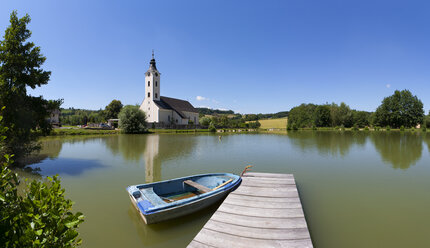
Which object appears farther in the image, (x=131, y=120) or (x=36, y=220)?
(x=131, y=120)

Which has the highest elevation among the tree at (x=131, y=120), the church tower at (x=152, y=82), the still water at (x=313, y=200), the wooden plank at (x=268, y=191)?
the church tower at (x=152, y=82)

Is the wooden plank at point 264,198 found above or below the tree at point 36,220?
below

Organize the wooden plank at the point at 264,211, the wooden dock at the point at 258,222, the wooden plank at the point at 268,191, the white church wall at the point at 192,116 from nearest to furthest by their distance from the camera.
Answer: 1. the wooden dock at the point at 258,222
2. the wooden plank at the point at 264,211
3. the wooden plank at the point at 268,191
4. the white church wall at the point at 192,116

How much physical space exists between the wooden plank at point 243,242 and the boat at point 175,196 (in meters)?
1.55

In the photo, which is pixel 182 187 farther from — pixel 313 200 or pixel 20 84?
pixel 20 84

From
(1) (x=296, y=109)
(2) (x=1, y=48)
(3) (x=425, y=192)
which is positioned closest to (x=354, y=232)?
(3) (x=425, y=192)

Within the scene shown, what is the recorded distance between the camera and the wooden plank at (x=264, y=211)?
569 centimetres

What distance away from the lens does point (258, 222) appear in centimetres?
532

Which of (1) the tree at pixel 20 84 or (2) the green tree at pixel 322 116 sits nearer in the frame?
(1) the tree at pixel 20 84

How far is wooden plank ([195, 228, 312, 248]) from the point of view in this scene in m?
4.41

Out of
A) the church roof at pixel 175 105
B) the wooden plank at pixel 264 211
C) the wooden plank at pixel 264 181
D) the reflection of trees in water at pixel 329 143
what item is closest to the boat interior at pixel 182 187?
the wooden plank at pixel 264 181

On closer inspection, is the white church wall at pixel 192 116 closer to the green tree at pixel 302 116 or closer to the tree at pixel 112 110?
the tree at pixel 112 110

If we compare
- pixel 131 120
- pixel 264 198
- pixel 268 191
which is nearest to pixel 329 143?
pixel 268 191

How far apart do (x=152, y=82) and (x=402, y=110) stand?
7788 cm
